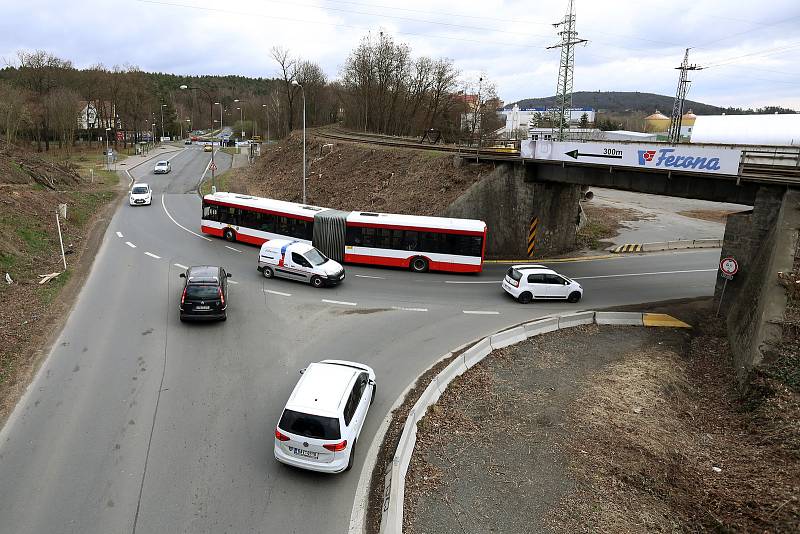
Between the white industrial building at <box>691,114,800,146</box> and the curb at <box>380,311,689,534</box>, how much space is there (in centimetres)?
1561

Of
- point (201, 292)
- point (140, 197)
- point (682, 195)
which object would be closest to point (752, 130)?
point (682, 195)

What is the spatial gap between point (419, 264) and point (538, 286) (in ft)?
19.3

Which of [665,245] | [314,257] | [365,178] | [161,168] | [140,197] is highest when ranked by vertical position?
[365,178]

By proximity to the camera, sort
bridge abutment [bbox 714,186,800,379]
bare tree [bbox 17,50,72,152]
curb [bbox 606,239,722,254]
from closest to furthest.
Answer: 1. bridge abutment [bbox 714,186,800,379]
2. curb [bbox 606,239,722,254]
3. bare tree [bbox 17,50,72,152]

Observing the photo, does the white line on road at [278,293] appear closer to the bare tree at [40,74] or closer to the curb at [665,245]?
the curb at [665,245]

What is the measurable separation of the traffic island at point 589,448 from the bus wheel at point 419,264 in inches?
337

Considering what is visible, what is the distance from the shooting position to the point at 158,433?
1055cm

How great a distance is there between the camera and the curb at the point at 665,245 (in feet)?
102

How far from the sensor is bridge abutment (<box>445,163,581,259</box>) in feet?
90.9

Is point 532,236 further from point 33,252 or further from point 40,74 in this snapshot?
point 40,74

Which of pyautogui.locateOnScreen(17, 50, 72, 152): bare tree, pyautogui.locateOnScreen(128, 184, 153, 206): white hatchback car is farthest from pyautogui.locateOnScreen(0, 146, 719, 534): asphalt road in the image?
pyautogui.locateOnScreen(17, 50, 72, 152): bare tree

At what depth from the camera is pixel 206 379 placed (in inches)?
507

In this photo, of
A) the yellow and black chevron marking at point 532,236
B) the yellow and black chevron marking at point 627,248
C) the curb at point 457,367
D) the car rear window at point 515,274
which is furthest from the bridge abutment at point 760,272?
the yellow and black chevron marking at point 627,248

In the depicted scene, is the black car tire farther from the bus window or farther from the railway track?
the bus window
